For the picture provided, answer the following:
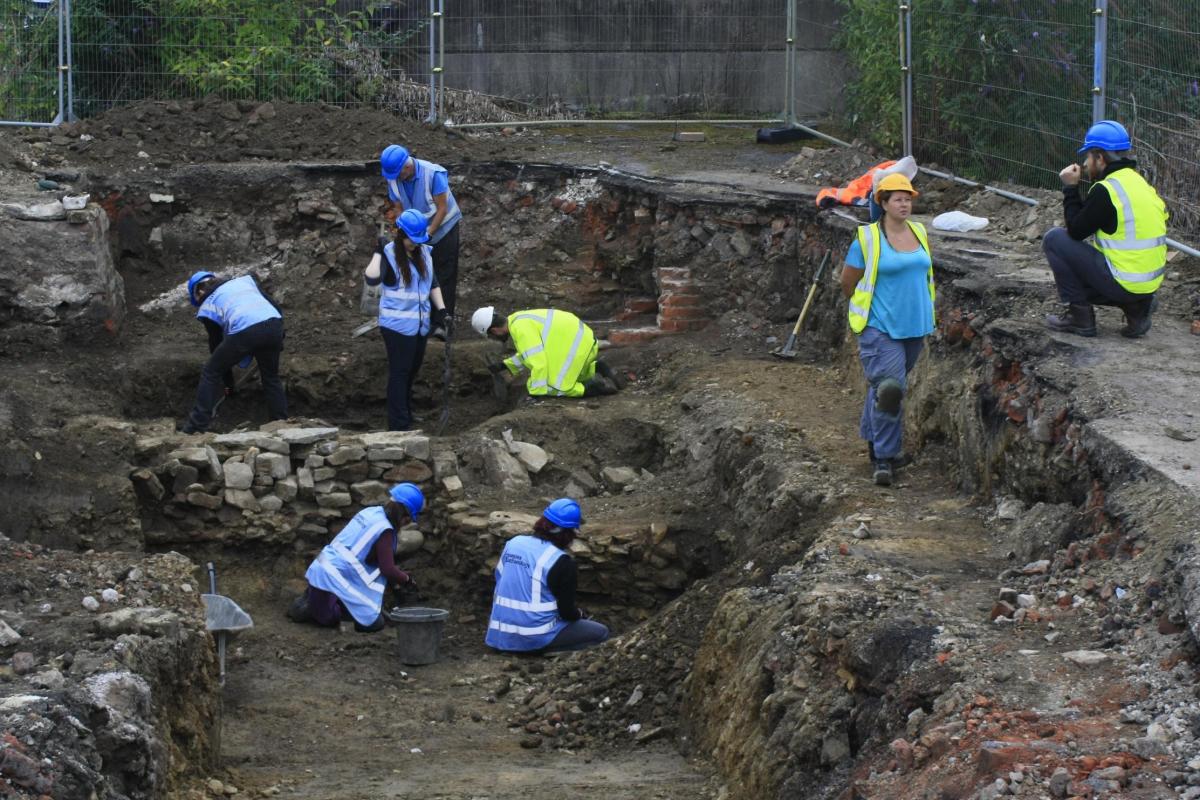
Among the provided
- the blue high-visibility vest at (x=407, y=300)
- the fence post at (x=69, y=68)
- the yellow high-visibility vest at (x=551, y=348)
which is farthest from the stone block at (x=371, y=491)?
the fence post at (x=69, y=68)

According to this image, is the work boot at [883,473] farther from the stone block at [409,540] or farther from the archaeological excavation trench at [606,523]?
the stone block at [409,540]

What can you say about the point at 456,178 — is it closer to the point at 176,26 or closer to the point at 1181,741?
the point at 176,26

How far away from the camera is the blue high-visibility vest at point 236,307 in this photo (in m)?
10.7

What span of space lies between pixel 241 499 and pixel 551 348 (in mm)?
2424

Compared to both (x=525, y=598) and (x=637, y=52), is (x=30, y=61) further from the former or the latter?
(x=525, y=598)

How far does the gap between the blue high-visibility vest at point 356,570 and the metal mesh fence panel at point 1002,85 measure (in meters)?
5.49

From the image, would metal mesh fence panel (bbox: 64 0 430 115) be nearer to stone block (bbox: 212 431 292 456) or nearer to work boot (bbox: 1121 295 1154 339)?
stone block (bbox: 212 431 292 456)

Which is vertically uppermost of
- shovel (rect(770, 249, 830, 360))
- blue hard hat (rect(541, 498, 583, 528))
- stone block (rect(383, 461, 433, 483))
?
shovel (rect(770, 249, 830, 360))

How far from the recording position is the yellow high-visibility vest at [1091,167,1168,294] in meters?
8.09

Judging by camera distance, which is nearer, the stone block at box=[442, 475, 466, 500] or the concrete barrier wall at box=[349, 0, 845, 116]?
the stone block at box=[442, 475, 466, 500]

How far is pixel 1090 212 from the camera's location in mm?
8102

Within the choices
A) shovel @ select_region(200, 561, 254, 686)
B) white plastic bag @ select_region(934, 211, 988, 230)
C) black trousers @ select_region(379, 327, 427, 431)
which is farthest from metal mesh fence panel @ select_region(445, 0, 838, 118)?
shovel @ select_region(200, 561, 254, 686)

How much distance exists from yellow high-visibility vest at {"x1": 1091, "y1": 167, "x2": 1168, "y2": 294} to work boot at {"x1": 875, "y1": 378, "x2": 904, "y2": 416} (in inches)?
50.2

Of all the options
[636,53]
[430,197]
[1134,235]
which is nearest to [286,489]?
[430,197]
